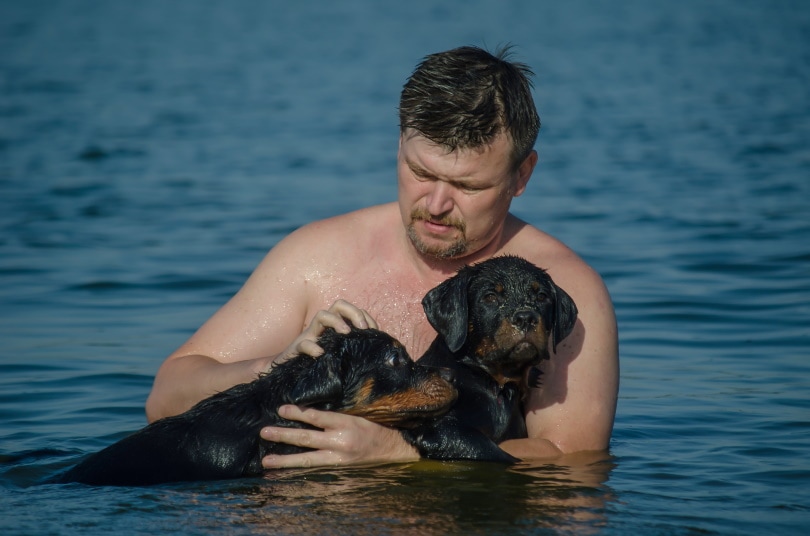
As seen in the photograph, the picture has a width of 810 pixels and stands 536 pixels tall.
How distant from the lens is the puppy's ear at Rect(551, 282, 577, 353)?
6.98m

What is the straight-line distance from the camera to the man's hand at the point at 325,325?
6.59 m

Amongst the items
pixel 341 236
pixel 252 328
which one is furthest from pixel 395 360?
pixel 341 236

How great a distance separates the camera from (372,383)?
658 cm

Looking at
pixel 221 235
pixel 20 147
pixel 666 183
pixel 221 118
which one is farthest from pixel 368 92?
pixel 221 235

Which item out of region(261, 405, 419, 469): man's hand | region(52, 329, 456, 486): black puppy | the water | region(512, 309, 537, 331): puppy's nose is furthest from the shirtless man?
region(512, 309, 537, 331): puppy's nose

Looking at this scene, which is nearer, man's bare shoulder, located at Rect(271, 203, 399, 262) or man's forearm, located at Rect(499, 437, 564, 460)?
man's forearm, located at Rect(499, 437, 564, 460)

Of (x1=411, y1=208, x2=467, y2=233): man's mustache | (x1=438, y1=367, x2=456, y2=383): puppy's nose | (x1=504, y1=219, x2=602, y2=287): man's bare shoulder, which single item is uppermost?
(x1=411, y1=208, x2=467, y2=233): man's mustache

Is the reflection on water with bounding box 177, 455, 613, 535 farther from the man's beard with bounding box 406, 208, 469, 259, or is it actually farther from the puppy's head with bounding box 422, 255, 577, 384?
the man's beard with bounding box 406, 208, 469, 259

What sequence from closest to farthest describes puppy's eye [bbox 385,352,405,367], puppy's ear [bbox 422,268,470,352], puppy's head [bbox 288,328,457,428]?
puppy's head [bbox 288,328,457,428]
puppy's eye [bbox 385,352,405,367]
puppy's ear [bbox 422,268,470,352]

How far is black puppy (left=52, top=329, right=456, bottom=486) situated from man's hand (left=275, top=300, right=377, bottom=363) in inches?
2.2

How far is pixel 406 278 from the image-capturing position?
25.4 feet

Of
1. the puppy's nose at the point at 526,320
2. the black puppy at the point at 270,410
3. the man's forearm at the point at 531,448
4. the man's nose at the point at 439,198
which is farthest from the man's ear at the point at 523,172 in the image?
the man's forearm at the point at 531,448

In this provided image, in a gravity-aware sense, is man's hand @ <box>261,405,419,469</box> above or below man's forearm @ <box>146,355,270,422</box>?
below

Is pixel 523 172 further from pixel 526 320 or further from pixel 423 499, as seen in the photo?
pixel 423 499
